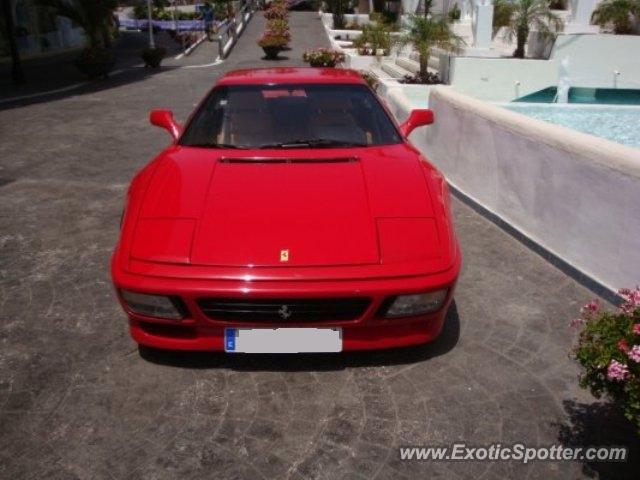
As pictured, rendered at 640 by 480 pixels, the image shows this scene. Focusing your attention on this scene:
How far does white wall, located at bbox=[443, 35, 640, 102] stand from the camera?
14.0 metres

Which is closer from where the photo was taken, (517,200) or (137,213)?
(137,213)

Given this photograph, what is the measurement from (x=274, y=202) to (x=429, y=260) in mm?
939

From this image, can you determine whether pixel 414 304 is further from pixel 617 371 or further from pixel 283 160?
pixel 283 160

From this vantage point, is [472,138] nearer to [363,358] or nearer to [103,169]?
[363,358]

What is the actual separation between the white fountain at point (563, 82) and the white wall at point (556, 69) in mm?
165

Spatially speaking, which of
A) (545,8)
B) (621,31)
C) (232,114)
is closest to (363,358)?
(232,114)

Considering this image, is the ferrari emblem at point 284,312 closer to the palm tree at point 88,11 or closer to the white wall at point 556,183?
the white wall at point 556,183

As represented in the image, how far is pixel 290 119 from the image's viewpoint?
3875 mm

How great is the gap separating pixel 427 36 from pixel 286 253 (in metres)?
12.5

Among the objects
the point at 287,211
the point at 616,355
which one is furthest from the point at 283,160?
the point at 616,355

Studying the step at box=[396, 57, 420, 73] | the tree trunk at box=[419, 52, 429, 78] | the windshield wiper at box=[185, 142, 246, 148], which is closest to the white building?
the step at box=[396, 57, 420, 73]

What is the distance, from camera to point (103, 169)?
7.17m

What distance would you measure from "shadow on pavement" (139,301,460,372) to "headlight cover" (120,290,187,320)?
0.52m

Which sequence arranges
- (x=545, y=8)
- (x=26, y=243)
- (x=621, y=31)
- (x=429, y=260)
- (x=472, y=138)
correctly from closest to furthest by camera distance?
(x=429, y=260)
(x=26, y=243)
(x=472, y=138)
(x=545, y=8)
(x=621, y=31)
